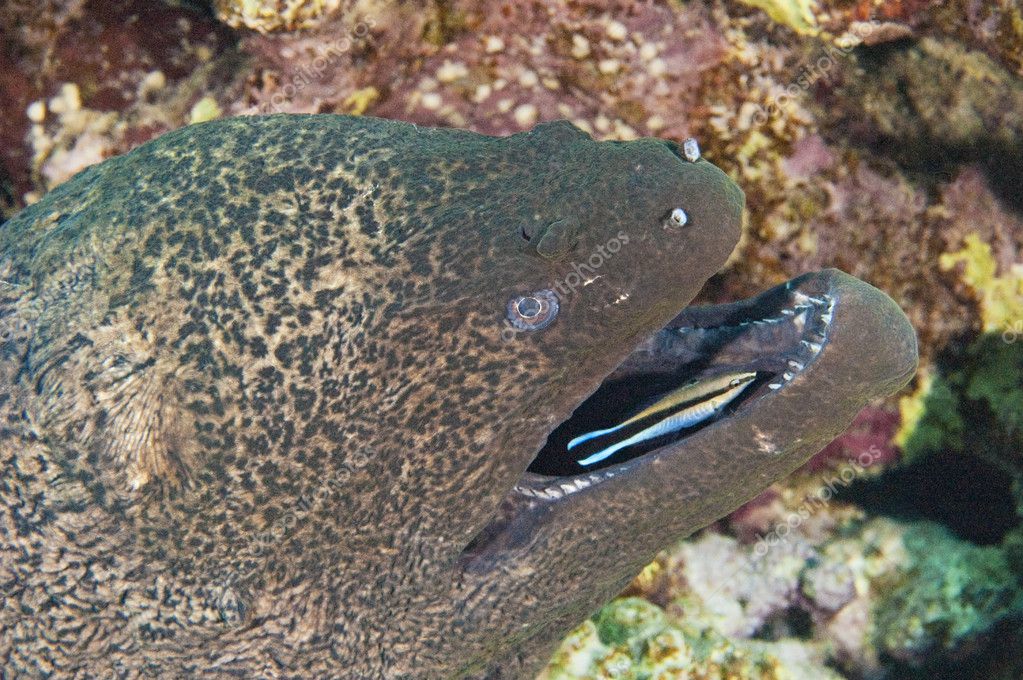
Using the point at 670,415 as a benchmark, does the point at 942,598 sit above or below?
below

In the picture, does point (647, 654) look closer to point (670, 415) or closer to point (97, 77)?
point (670, 415)

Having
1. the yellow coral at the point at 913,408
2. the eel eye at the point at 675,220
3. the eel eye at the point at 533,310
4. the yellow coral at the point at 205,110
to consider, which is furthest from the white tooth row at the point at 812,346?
Result: the yellow coral at the point at 205,110

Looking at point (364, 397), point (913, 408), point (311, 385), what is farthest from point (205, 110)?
point (913, 408)

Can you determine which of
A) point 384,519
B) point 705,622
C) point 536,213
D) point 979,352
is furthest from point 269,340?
point 979,352

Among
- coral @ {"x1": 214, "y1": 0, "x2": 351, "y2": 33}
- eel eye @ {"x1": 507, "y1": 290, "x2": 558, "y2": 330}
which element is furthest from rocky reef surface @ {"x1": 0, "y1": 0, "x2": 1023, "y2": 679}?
eel eye @ {"x1": 507, "y1": 290, "x2": 558, "y2": 330}

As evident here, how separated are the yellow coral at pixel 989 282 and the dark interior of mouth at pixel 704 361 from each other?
1.97 m

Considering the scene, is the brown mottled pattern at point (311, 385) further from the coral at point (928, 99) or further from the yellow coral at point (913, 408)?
the yellow coral at point (913, 408)

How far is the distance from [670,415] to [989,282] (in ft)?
8.22

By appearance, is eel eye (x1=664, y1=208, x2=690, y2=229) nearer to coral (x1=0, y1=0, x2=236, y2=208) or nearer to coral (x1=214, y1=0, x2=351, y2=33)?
coral (x1=214, y1=0, x2=351, y2=33)

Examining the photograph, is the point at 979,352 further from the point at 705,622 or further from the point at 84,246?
the point at 84,246

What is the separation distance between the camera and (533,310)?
228cm

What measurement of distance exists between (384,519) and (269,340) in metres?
0.63

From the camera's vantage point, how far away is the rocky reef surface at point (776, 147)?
12.1ft

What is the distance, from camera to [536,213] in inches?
92.0
